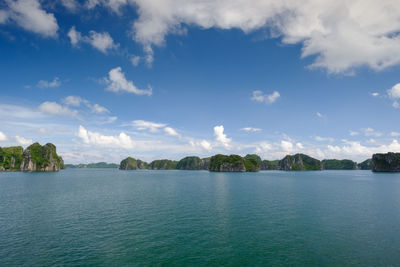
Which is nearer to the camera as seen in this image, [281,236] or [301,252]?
[301,252]

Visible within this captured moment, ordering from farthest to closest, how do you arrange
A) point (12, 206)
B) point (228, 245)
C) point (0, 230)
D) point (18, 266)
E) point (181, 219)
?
point (12, 206), point (181, 219), point (0, 230), point (228, 245), point (18, 266)

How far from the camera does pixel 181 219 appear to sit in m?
51.7

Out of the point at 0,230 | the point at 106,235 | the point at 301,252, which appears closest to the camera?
the point at 301,252

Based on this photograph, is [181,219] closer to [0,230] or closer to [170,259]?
[170,259]

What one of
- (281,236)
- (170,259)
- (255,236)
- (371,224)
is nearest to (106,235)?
(170,259)

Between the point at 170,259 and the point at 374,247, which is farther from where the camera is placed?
the point at 374,247

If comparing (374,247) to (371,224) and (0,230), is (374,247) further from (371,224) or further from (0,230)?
(0,230)

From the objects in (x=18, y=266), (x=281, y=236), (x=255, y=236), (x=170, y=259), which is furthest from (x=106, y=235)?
(x=281, y=236)

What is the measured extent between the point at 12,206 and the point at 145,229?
2099 inches

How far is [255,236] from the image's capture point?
4012 cm

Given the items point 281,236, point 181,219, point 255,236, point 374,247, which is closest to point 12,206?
point 181,219

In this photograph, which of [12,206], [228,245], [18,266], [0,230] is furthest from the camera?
[12,206]

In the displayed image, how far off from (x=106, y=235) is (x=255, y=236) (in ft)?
96.7

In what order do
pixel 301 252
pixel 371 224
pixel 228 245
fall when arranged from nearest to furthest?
pixel 301 252
pixel 228 245
pixel 371 224
